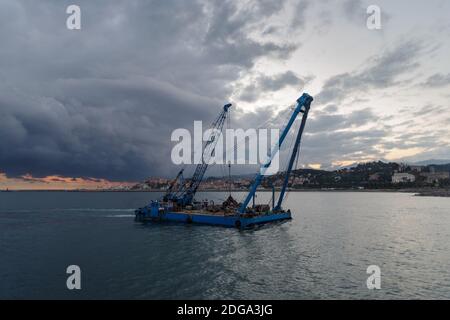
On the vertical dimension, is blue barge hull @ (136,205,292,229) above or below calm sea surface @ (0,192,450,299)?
above

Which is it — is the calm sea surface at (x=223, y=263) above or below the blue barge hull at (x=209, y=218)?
below

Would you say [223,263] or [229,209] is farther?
[229,209]

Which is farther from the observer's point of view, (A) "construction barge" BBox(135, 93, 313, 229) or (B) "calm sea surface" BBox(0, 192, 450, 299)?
(A) "construction barge" BBox(135, 93, 313, 229)

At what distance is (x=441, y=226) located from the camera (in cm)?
6919

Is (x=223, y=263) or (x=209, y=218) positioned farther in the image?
(x=209, y=218)

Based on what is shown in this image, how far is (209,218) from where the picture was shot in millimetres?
65000

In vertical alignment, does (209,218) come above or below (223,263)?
above

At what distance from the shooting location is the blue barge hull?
61.5 metres

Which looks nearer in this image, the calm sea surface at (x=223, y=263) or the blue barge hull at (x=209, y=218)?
A: the calm sea surface at (x=223, y=263)

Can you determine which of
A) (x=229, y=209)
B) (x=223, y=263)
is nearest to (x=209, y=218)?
(x=229, y=209)

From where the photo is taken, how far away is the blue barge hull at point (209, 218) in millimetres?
61531

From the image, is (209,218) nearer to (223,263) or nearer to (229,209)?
(229,209)

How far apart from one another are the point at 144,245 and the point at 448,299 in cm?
3605
